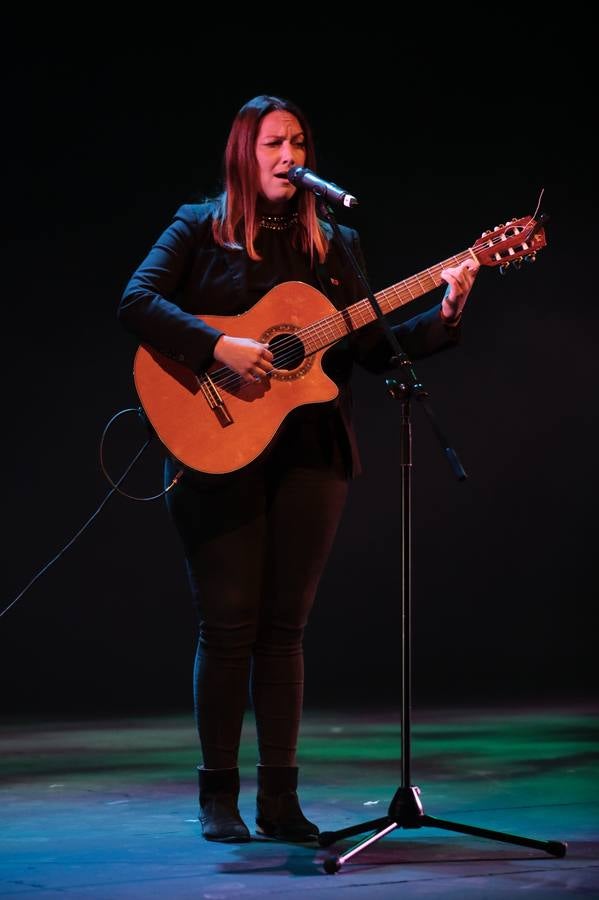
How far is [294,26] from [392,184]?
772mm

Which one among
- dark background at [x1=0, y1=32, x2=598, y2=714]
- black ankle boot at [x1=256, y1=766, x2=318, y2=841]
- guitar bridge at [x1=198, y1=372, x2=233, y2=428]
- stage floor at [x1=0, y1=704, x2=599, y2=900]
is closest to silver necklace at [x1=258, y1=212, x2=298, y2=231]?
guitar bridge at [x1=198, y1=372, x2=233, y2=428]

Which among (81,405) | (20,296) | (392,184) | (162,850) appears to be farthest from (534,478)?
(162,850)

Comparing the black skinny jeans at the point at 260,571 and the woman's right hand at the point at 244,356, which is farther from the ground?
the woman's right hand at the point at 244,356

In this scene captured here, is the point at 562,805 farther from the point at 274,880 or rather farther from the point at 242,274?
the point at 242,274

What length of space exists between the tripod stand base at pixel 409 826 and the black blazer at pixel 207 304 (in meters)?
0.72

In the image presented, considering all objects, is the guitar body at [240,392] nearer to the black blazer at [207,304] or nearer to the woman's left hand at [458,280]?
the black blazer at [207,304]

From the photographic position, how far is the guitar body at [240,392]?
265 cm

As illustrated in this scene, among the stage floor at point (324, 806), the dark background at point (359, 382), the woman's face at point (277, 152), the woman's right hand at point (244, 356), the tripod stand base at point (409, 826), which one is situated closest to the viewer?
the stage floor at point (324, 806)

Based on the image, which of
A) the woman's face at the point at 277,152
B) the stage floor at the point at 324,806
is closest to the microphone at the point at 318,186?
the woman's face at the point at 277,152

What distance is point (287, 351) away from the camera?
271cm

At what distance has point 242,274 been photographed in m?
2.76

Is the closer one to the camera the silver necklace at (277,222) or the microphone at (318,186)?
the microphone at (318,186)

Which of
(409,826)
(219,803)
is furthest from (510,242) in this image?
(219,803)

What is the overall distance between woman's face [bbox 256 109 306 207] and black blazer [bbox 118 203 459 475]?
0.15 metres
